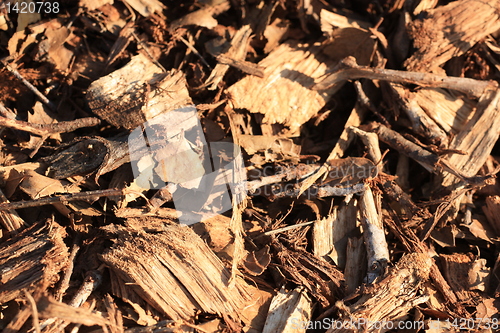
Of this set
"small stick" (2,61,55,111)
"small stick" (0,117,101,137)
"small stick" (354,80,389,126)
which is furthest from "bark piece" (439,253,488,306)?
"small stick" (2,61,55,111)

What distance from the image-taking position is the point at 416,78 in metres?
2.32

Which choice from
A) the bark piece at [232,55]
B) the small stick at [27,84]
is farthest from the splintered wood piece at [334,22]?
the small stick at [27,84]

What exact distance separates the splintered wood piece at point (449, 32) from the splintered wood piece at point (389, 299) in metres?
1.26

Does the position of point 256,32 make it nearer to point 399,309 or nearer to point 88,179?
point 88,179

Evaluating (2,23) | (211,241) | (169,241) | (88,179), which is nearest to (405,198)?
(211,241)

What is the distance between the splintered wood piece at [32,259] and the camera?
1732 millimetres

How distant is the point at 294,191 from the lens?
2088 mm

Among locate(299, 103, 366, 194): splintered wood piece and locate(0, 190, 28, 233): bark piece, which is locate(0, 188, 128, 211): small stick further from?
locate(299, 103, 366, 194): splintered wood piece

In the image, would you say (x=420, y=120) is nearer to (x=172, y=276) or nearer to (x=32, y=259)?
(x=172, y=276)

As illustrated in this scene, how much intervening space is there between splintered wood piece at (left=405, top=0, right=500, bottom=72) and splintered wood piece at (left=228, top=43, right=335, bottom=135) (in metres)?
0.56

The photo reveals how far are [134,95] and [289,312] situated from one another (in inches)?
55.7

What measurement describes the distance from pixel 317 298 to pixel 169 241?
2.63 ft

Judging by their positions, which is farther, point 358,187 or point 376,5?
point 376,5

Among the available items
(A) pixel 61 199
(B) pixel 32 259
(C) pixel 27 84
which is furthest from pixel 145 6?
(B) pixel 32 259
